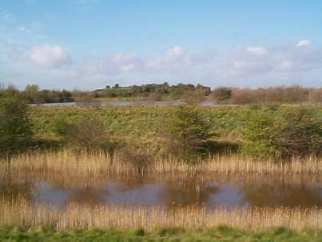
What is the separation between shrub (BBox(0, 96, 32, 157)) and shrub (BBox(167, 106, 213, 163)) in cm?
655

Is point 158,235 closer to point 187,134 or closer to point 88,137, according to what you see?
point 187,134

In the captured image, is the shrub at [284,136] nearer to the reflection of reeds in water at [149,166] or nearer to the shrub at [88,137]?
the reflection of reeds in water at [149,166]

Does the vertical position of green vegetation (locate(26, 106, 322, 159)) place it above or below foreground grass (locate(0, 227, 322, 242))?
above

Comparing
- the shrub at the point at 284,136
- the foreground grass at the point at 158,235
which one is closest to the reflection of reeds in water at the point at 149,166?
the shrub at the point at 284,136

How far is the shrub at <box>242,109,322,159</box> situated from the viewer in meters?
18.4

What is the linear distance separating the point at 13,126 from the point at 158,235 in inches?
489

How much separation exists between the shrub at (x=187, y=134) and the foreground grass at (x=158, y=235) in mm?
9152

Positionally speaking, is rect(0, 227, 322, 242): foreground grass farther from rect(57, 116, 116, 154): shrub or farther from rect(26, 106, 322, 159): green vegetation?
rect(57, 116, 116, 154): shrub

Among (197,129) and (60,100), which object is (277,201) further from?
(60,100)

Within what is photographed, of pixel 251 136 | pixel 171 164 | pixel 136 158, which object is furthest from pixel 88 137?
pixel 251 136

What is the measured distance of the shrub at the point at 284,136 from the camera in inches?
723

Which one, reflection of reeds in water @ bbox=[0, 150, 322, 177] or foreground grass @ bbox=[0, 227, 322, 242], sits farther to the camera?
reflection of reeds in water @ bbox=[0, 150, 322, 177]

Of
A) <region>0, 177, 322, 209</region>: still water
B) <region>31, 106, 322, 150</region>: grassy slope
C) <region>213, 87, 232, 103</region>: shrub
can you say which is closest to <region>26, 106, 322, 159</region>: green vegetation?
<region>31, 106, 322, 150</region>: grassy slope

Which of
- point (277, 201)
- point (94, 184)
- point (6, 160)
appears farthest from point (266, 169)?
point (6, 160)
